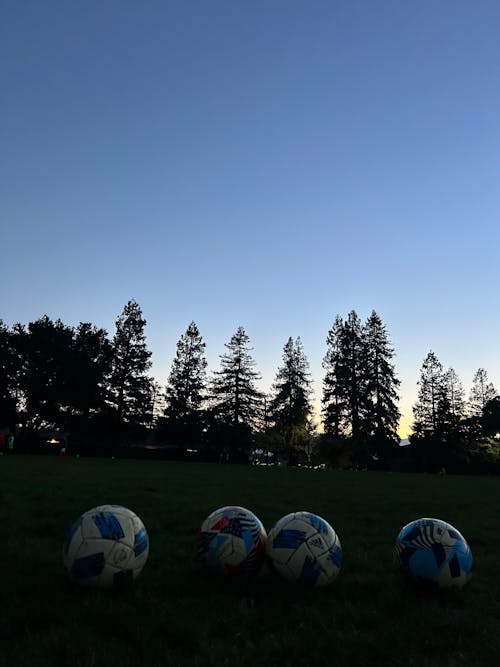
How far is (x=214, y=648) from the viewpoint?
3869 millimetres

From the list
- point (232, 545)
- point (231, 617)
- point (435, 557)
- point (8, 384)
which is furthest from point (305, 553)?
point (8, 384)

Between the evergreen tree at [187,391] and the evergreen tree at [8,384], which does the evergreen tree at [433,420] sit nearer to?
the evergreen tree at [187,391]

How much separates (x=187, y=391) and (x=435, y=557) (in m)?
77.3

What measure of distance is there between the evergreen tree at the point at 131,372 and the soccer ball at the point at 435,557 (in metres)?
73.5

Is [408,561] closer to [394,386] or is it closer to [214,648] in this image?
[214,648]

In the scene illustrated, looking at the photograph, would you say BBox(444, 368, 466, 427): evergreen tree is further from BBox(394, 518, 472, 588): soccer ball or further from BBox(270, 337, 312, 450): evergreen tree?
BBox(394, 518, 472, 588): soccer ball

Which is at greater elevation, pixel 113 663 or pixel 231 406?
pixel 231 406

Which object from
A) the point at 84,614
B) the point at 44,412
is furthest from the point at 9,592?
the point at 44,412

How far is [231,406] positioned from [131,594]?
80.4m

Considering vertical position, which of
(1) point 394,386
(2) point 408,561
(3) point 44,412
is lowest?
(2) point 408,561

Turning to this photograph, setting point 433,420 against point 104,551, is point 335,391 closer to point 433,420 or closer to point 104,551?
point 433,420

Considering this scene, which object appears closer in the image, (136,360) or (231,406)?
(136,360)

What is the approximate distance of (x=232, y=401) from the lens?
85812 mm

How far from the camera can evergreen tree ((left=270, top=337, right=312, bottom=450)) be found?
8338 centimetres
